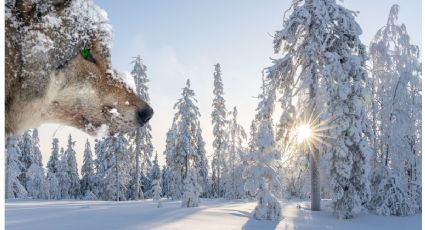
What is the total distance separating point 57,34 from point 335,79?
1771 centimetres

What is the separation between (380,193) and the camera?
19.1 meters

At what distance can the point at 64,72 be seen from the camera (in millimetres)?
1817

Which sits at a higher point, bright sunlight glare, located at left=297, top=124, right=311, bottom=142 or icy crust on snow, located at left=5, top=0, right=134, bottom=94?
bright sunlight glare, located at left=297, top=124, right=311, bottom=142

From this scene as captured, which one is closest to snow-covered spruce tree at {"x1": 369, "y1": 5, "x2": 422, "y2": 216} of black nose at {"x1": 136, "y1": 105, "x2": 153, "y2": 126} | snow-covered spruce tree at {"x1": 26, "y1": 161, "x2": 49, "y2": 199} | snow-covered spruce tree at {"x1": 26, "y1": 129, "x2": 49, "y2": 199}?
black nose at {"x1": 136, "y1": 105, "x2": 153, "y2": 126}

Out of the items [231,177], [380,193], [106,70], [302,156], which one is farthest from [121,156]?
[106,70]

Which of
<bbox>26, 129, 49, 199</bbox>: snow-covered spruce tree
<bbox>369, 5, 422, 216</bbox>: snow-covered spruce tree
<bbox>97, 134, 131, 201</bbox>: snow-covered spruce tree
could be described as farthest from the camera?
<bbox>26, 129, 49, 199</bbox>: snow-covered spruce tree

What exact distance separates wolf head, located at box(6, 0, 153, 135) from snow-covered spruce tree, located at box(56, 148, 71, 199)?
58.3 meters

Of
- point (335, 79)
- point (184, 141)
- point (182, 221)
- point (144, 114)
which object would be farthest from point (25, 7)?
point (184, 141)

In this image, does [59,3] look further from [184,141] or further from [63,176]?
[63,176]

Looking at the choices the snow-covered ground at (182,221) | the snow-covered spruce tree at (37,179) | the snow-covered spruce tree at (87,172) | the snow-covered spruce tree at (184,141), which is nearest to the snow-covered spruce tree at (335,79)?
the snow-covered ground at (182,221)

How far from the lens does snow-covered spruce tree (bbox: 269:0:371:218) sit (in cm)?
1758

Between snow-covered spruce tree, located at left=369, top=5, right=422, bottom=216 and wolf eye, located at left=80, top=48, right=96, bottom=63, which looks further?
snow-covered spruce tree, located at left=369, top=5, right=422, bottom=216

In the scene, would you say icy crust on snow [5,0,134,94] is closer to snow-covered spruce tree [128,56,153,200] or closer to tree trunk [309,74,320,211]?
tree trunk [309,74,320,211]

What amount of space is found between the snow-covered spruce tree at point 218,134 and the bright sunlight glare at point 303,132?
73.0ft
